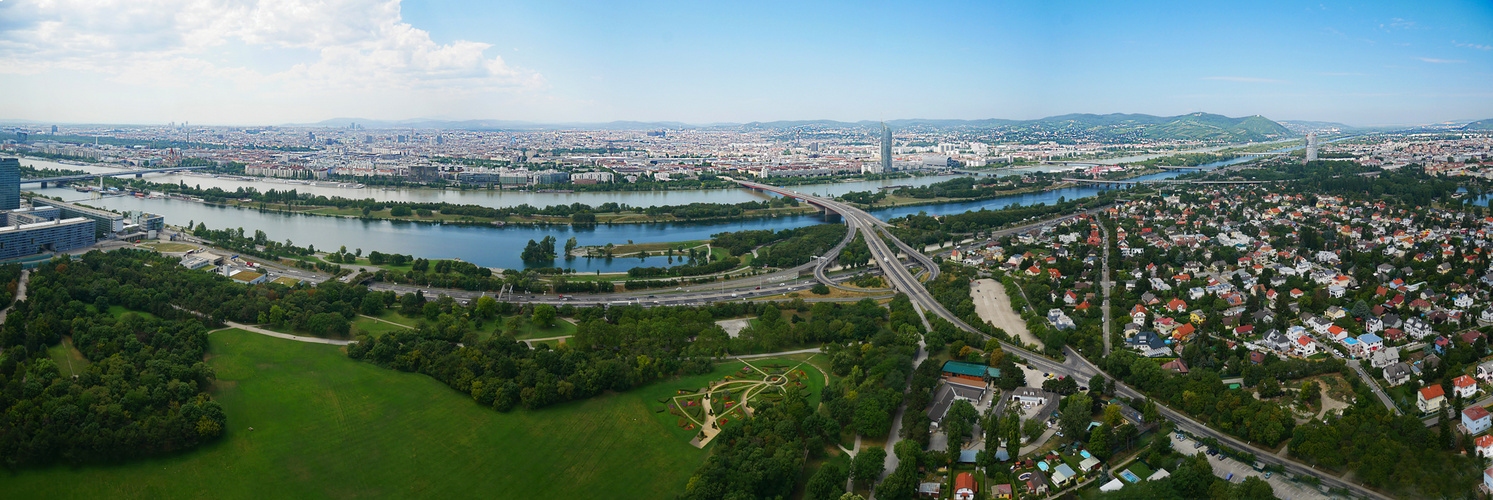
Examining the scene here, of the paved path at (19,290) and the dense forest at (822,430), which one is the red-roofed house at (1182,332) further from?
the paved path at (19,290)

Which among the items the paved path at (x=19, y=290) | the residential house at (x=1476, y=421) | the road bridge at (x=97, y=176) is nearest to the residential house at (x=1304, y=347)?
the residential house at (x=1476, y=421)

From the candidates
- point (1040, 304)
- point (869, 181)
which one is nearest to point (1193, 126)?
point (869, 181)

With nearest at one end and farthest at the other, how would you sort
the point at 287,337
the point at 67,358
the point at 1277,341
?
the point at 67,358, the point at 1277,341, the point at 287,337

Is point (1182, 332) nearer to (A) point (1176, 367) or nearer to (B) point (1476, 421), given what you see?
(A) point (1176, 367)

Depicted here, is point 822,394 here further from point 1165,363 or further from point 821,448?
point 1165,363

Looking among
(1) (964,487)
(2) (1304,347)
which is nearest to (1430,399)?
(2) (1304,347)

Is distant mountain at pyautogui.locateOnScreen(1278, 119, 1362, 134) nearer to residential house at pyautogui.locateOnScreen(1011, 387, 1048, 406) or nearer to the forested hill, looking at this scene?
the forested hill
